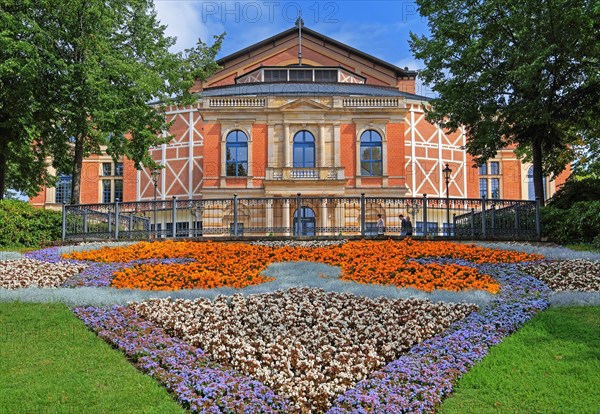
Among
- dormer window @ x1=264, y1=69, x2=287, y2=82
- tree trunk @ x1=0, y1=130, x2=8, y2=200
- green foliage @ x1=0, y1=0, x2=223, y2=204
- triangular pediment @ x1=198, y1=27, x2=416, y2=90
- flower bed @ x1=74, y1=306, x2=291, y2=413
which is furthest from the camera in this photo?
triangular pediment @ x1=198, y1=27, x2=416, y2=90

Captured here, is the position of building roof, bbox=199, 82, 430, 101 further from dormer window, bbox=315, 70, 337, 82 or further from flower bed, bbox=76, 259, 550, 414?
flower bed, bbox=76, 259, 550, 414

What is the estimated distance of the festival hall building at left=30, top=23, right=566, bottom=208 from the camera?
37.4 metres

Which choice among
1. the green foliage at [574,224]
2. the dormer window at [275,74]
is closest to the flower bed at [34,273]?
the green foliage at [574,224]

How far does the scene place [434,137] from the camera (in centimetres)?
4778

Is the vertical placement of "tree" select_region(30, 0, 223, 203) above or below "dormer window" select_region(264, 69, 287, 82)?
below

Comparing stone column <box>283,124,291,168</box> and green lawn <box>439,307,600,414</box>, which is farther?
stone column <box>283,124,291,168</box>

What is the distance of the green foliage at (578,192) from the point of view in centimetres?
1908

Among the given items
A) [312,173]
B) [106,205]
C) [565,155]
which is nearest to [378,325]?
[106,205]

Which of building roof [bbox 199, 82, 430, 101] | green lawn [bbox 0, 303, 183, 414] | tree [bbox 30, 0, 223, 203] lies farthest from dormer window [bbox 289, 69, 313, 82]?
green lawn [bbox 0, 303, 183, 414]

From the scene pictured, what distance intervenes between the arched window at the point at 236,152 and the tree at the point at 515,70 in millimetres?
15742

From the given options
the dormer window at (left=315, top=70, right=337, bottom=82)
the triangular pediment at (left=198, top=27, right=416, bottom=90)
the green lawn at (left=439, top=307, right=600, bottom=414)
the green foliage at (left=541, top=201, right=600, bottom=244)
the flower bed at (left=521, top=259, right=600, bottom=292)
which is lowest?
the green lawn at (left=439, top=307, right=600, bottom=414)

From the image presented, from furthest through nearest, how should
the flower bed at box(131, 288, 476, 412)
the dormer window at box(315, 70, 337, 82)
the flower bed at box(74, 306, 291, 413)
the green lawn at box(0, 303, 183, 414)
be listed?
1. the dormer window at box(315, 70, 337, 82)
2. the flower bed at box(131, 288, 476, 412)
3. the flower bed at box(74, 306, 291, 413)
4. the green lawn at box(0, 303, 183, 414)

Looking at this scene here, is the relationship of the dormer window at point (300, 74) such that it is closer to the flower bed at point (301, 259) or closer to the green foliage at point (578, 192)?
the green foliage at point (578, 192)

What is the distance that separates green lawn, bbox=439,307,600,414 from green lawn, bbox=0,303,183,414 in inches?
124
